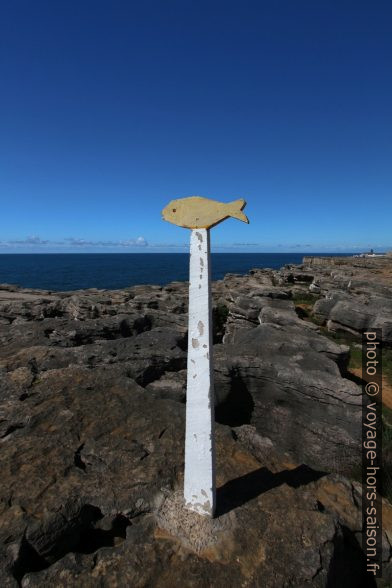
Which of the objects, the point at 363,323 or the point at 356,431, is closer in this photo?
→ the point at 356,431

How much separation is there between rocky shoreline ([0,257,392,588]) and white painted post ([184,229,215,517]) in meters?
0.61

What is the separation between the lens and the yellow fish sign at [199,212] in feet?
17.9

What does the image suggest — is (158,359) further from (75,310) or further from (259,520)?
(75,310)

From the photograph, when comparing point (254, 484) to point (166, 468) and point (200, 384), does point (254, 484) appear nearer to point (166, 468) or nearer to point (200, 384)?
point (166, 468)

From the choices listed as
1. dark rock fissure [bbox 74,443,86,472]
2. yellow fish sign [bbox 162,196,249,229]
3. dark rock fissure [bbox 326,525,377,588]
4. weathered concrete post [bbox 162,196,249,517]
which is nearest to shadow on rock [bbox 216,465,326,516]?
weathered concrete post [bbox 162,196,249,517]

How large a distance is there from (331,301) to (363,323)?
327 cm

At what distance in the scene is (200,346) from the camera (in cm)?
570

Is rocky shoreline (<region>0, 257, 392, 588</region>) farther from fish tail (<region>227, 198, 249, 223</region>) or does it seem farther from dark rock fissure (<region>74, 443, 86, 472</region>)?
fish tail (<region>227, 198, 249, 223</region>)

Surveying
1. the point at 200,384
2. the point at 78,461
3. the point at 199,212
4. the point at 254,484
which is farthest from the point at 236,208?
the point at 78,461

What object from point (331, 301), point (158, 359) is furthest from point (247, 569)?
point (331, 301)

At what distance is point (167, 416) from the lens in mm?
8969

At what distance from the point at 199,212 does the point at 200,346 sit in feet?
7.03

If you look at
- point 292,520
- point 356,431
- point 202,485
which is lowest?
point 356,431

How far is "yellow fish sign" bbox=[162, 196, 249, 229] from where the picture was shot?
5.46m
